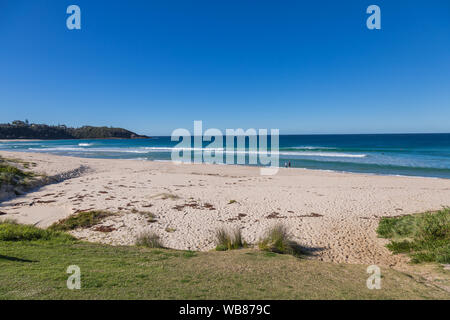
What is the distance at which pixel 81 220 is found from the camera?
28.5 feet

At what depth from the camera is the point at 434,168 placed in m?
25.0

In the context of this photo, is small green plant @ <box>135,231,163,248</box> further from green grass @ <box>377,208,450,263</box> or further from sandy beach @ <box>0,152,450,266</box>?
green grass @ <box>377,208,450,263</box>

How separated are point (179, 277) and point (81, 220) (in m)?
7.11

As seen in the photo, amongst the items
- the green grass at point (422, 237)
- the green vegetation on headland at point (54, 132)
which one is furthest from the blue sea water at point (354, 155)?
the green vegetation on headland at point (54, 132)

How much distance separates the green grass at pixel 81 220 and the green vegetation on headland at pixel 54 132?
485 feet

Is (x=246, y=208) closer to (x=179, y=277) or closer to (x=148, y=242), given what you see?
(x=148, y=242)

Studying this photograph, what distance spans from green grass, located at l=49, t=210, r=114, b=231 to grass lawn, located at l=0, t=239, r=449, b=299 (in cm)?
351

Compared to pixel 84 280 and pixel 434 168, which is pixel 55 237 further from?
pixel 434 168

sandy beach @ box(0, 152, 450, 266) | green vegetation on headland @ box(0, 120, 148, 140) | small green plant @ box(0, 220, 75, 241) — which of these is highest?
green vegetation on headland @ box(0, 120, 148, 140)

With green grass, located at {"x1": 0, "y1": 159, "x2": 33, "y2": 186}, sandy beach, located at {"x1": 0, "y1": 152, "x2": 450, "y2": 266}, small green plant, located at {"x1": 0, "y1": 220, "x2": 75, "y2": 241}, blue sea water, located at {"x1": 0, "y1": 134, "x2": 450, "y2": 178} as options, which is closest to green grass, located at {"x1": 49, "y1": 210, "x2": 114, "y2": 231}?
sandy beach, located at {"x1": 0, "y1": 152, "x2": 450, "y2": 266}

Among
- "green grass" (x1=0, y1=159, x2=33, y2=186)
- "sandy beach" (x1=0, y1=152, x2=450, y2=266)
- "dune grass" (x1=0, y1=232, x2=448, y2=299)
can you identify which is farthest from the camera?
"green grass" (x1=0, y1=159, x2=33, y2=186)

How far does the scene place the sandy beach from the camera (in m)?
7.36

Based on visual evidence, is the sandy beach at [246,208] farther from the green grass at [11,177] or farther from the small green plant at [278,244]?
the green grass at [11,177]
